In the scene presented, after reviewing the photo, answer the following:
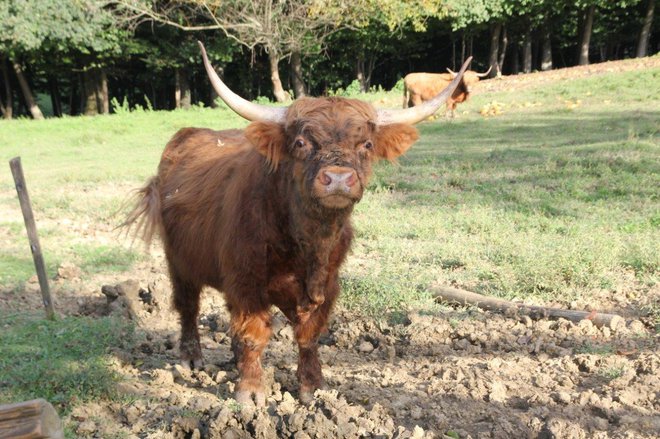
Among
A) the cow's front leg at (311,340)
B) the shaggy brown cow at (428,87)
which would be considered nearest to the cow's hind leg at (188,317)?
the cow's front leg at (311,340)

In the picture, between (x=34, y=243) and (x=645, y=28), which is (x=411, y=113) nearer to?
(x=34, y=243)

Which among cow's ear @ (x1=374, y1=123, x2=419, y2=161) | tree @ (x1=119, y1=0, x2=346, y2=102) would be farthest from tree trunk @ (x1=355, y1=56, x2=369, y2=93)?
cow's ear @ (x1=374, y1=123, x2=419, y2=161)

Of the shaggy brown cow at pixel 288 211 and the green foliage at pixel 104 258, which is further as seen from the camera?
the green foliage at pixel 104 258

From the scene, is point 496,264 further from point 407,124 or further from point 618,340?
point 407,124

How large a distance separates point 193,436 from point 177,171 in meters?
2.39

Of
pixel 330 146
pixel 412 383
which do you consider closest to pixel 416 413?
pixel 412 383

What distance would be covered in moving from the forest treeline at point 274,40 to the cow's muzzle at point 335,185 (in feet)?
71.5

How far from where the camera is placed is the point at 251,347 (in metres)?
4.00

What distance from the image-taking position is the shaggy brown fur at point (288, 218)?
3.51 metres

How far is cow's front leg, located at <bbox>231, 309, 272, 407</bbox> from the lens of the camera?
3928 millimetres

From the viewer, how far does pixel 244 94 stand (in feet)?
125

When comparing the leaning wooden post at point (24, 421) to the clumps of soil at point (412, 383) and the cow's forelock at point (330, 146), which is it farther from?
the cow's forelock at point (330, 146)

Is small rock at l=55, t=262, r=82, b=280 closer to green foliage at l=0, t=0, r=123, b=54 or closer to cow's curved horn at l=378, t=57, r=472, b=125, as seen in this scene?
cow's curved horn at l=378, t=57, r=472, b=125

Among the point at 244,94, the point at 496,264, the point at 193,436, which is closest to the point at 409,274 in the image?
the point at 496,264
